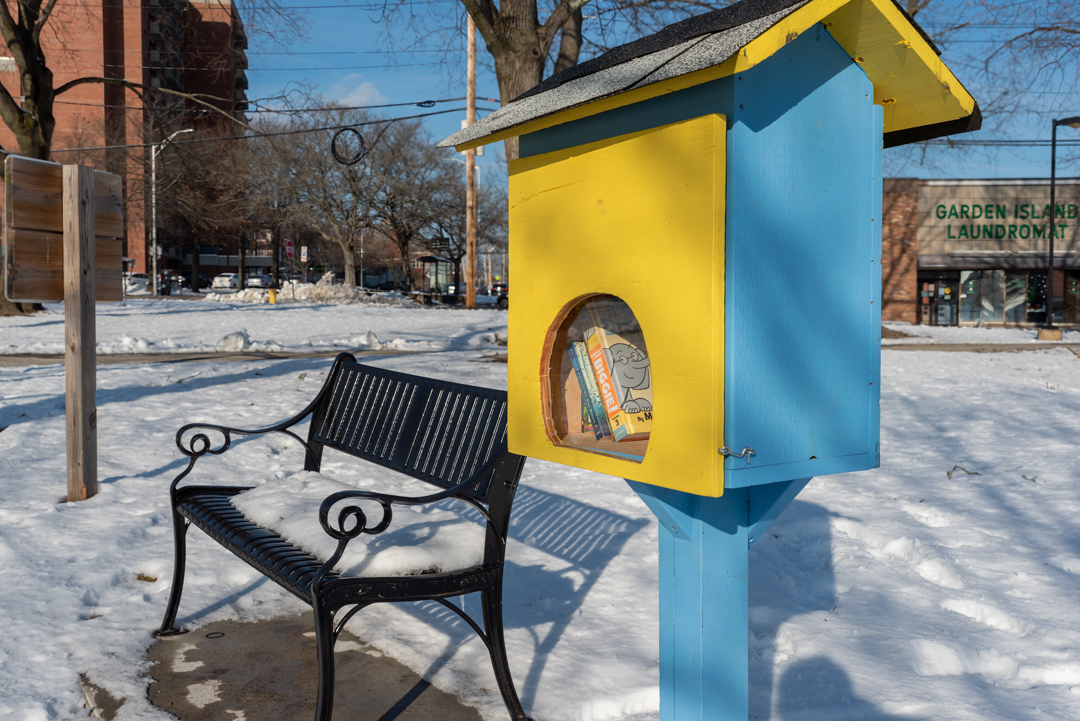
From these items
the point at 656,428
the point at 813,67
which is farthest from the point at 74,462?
Answer: the point at 813,67

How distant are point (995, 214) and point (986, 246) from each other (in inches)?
47.3

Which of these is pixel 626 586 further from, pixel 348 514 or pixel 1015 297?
pixel 1015 297

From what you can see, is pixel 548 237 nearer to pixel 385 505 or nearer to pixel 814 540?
pixel 385 505

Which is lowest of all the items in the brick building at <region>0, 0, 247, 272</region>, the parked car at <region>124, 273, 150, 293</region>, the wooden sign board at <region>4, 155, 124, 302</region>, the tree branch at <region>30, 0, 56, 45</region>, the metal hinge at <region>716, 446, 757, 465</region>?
the metal hinge at <region>716, 446, 757, 465</region>

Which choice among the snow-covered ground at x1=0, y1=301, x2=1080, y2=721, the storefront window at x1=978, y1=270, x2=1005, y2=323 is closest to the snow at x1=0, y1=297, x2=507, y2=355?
the snow-covered ground at x1=0, y1=301, x2=1080, y2=721

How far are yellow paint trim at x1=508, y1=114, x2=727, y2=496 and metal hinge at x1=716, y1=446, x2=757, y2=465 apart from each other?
0.6 inches

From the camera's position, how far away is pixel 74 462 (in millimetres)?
4535

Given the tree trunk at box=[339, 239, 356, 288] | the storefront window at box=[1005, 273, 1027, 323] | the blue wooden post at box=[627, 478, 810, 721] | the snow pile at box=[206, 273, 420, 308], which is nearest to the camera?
the blue wooden post at box=[627, 478, 810, 721]

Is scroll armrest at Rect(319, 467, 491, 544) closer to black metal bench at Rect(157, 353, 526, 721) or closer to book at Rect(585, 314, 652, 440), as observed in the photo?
black metal bench at Rect(157, 353, 526, 721)

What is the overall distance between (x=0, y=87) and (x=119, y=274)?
10492 millimetres

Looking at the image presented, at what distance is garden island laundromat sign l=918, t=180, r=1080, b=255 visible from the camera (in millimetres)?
29922

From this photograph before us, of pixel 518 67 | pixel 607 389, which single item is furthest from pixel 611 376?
pixel 518 67

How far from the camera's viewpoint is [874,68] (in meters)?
1.98

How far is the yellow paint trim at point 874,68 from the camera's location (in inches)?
65.4
